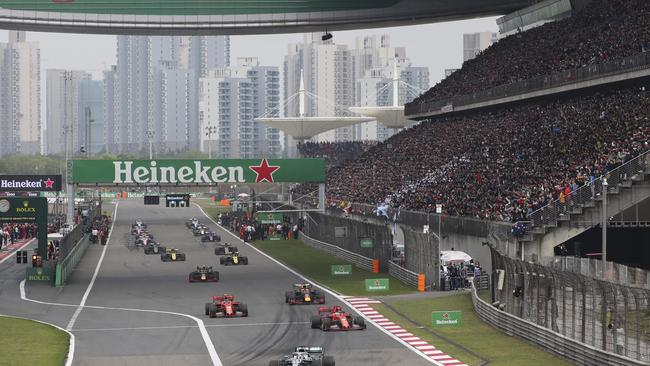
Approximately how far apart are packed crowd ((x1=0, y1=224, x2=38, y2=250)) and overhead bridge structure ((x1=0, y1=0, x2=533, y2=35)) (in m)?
14.2

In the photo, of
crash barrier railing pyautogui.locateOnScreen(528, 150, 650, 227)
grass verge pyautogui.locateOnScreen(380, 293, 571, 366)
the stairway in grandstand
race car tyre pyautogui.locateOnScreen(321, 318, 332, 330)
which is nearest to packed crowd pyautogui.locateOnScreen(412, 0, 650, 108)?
crash barrier railing pyautogui.locateOnScreen(528, 150, 650, 227)

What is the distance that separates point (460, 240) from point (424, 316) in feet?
51.2

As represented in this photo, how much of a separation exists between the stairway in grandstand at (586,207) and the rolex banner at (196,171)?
15640mm

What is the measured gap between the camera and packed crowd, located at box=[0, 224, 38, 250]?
80294 millimetres

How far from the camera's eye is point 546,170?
52.4m

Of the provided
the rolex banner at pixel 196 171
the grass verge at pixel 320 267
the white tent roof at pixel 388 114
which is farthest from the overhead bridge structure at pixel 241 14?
the white tent roof at pixel 388 114

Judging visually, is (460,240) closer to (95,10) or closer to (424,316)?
(424,316)

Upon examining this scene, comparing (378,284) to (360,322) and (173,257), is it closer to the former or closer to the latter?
(360,322)

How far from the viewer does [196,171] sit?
189 feet

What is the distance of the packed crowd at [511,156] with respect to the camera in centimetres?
4872

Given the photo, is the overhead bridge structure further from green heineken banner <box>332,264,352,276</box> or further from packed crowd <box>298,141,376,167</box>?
packed crowd <box>298,141,376,167</box>

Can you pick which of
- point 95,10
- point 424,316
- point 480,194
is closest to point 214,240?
Answer: point 95,10

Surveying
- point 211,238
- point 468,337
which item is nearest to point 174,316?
point 468,337

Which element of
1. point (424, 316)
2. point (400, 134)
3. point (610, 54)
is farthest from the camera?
point (400, 134)
